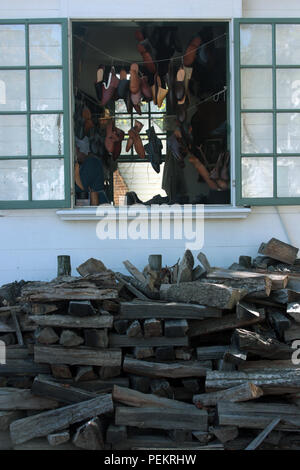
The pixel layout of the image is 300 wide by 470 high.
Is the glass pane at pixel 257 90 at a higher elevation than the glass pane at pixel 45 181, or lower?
higher

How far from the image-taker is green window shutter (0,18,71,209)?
14.8 ft

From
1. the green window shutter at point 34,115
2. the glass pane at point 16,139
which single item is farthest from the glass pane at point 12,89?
the glass pane at point 16,139

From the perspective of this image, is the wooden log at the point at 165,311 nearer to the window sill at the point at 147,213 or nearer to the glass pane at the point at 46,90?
the window sill at the point at 147,213

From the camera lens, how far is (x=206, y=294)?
3531 mm

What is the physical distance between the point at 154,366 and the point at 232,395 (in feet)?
1.87

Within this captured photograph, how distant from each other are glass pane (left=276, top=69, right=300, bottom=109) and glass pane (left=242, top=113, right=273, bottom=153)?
185 millimetres

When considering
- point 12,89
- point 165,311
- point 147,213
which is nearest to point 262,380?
point 165,311

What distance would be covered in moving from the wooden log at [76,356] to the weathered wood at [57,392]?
0.16 m

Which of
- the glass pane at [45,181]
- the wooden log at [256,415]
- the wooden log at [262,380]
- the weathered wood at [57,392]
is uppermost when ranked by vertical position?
the glass pane at [45,181]

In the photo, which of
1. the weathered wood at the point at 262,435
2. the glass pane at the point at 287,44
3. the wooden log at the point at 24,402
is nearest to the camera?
the weathered wood at the point at 262,435

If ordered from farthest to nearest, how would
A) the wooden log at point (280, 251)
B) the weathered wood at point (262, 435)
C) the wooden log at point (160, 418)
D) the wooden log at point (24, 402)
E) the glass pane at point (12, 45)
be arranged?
the glass pane at point (12, 45) → the wooden log at point (280, 251) → the wooden log at point (24, 402) → the wooden log at point (160, 418) → the weathered wood at point (262, 435)

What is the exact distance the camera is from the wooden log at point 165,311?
11.6ft

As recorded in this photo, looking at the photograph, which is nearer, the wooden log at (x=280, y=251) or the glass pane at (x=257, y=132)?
the wooden log at (x=280, y=251)

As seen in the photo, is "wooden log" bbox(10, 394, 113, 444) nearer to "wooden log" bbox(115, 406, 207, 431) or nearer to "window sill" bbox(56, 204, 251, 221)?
"wooden log" bbox(115, 406, 207, 431)
